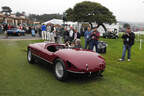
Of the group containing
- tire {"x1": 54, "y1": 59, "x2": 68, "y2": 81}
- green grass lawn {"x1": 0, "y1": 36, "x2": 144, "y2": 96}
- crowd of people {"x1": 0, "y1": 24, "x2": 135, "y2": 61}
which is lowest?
green grass lawn {"x1": 0, "y1": 36, "x2": 144, "y2": 96}

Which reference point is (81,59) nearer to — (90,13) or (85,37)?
(85,37)

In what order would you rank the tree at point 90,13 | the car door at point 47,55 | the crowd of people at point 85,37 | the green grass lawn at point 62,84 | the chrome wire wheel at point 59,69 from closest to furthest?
the green grass lawn at point 62,84 < the chrome wire wheel at point 59,69 < the car door at point 47,55 < the crowd of people at point 85,37 < the tree at point 90,13

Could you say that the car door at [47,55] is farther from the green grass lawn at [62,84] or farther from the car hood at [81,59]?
the green grass lawn at [62,84]

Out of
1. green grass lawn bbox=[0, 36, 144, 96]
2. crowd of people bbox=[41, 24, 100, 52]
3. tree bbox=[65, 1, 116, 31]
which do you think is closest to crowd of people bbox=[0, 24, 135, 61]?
crowd of people bbox=[41, 24, 100, 52]

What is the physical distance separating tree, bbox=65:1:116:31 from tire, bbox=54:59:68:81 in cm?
2499

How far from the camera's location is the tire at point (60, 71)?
14.2 ft

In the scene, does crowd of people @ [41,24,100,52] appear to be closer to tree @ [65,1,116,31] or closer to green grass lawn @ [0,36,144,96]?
green grass lawn @ [0,36,144,96]

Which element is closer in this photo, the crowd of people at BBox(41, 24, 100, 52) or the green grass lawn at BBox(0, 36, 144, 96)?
the green grass lawn at BBox(0, 36, 144, 96)

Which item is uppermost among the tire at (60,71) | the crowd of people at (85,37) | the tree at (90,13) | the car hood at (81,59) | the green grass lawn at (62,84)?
the tree at (90,13)

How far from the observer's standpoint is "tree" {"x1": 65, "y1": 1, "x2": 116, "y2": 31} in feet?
95.7

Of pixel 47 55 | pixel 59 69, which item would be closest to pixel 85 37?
pixel 47 55

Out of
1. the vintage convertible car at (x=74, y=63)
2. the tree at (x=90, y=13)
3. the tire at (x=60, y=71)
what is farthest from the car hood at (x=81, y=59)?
the tree at (x=90, y=13)

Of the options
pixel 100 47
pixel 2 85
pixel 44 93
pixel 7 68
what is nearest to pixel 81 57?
pixel 44 93

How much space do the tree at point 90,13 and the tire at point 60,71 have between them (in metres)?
25.0
